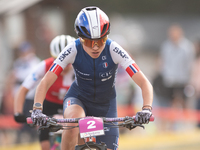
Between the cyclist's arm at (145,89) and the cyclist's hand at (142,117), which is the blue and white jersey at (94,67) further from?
the cyclist's hand at (142,117)

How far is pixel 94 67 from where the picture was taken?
17.9 feet

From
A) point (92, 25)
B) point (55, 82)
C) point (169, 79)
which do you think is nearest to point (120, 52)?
point (92, 25)

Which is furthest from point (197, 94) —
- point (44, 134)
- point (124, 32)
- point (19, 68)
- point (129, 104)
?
point (124, 32)

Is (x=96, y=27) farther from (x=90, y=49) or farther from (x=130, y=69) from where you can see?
(x=130, y=69)

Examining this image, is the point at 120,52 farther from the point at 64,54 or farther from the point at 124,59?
the point at 64,54

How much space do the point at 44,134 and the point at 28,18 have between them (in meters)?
11.7

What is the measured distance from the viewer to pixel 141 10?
33.1 meters

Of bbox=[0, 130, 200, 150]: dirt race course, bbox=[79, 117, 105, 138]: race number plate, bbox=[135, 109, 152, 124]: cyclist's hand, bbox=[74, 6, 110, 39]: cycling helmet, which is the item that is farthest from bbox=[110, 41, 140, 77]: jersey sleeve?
bbox=[0, 130, 200, 150]: dirt race course

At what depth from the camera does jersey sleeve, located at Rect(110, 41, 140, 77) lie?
208 inches

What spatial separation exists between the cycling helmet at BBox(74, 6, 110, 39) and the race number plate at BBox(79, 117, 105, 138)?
98 cm

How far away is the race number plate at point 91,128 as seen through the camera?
4.51 m

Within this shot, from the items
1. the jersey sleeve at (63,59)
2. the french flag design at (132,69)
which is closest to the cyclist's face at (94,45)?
the jersey sleeve at (63,59)

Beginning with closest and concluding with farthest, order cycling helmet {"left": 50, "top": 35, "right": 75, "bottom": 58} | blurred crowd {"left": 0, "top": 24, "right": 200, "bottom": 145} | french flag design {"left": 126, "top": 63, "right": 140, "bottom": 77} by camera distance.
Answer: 1. french flag design {"left": 126, "top": 63, "right": 140, "bottom": 77}
2. cycling helmet {"left": 50, "top": 35, "right": 75, "bottom": 58}
3. blurred crowd {"left": 0, "top": 24, "right": 200, "bottom": 145}

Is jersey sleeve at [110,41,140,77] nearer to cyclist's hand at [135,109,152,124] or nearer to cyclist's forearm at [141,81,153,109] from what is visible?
cyclist's forearm at [141,81,153,109]
